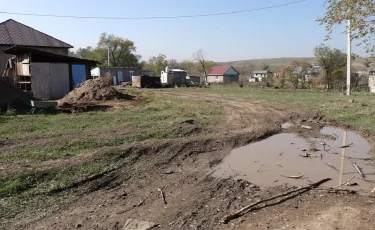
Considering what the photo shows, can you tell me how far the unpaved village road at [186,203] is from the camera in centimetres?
500

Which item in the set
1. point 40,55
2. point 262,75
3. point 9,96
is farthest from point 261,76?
point 9,96

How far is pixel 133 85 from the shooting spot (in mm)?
46219

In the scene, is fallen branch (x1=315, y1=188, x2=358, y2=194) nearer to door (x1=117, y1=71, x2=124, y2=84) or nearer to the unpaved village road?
the unpaved village road

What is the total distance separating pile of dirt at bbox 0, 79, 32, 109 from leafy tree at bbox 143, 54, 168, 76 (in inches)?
2514

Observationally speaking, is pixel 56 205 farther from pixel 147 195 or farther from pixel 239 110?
pixel 239 110

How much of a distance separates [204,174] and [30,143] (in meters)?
5.20

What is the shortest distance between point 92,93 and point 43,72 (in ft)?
14.1

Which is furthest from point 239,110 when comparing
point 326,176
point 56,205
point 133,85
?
point 133,85

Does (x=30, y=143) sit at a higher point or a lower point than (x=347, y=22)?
lower

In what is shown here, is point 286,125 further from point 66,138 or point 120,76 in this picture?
point 120,76

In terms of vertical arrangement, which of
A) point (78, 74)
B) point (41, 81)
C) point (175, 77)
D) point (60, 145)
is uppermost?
point (175, 77)

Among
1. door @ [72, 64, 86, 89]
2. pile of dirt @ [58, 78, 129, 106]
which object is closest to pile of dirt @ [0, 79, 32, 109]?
pile of dirt @ [58, 78, 129, 106]

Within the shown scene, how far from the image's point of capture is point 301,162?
9.10m

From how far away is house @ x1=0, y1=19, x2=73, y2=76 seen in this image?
29266 millimetres
